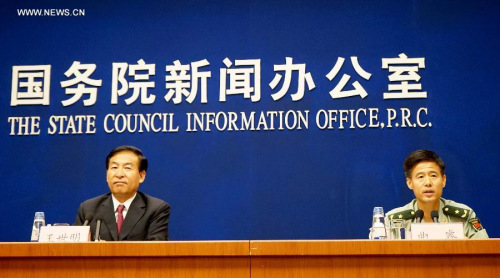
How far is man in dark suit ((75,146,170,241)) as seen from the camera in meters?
3.11

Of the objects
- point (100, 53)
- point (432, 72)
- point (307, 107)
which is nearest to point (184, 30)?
point (100, 53)

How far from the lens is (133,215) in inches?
125

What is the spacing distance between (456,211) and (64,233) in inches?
76.3

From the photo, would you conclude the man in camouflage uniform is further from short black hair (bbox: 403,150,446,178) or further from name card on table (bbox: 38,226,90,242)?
name card on table (bbox: 38,226,90,242)

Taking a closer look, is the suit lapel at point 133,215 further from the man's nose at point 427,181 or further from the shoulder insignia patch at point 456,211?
the shoulder insignia patch at point 456,211

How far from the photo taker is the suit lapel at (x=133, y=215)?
3.10 meters

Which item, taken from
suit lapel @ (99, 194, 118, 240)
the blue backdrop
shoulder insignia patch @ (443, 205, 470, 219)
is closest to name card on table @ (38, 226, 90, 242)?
suit lapel @ (99, 194, 118, 240)

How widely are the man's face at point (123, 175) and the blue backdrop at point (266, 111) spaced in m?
0.80

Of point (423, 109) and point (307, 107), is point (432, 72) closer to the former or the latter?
point (423, 109)
